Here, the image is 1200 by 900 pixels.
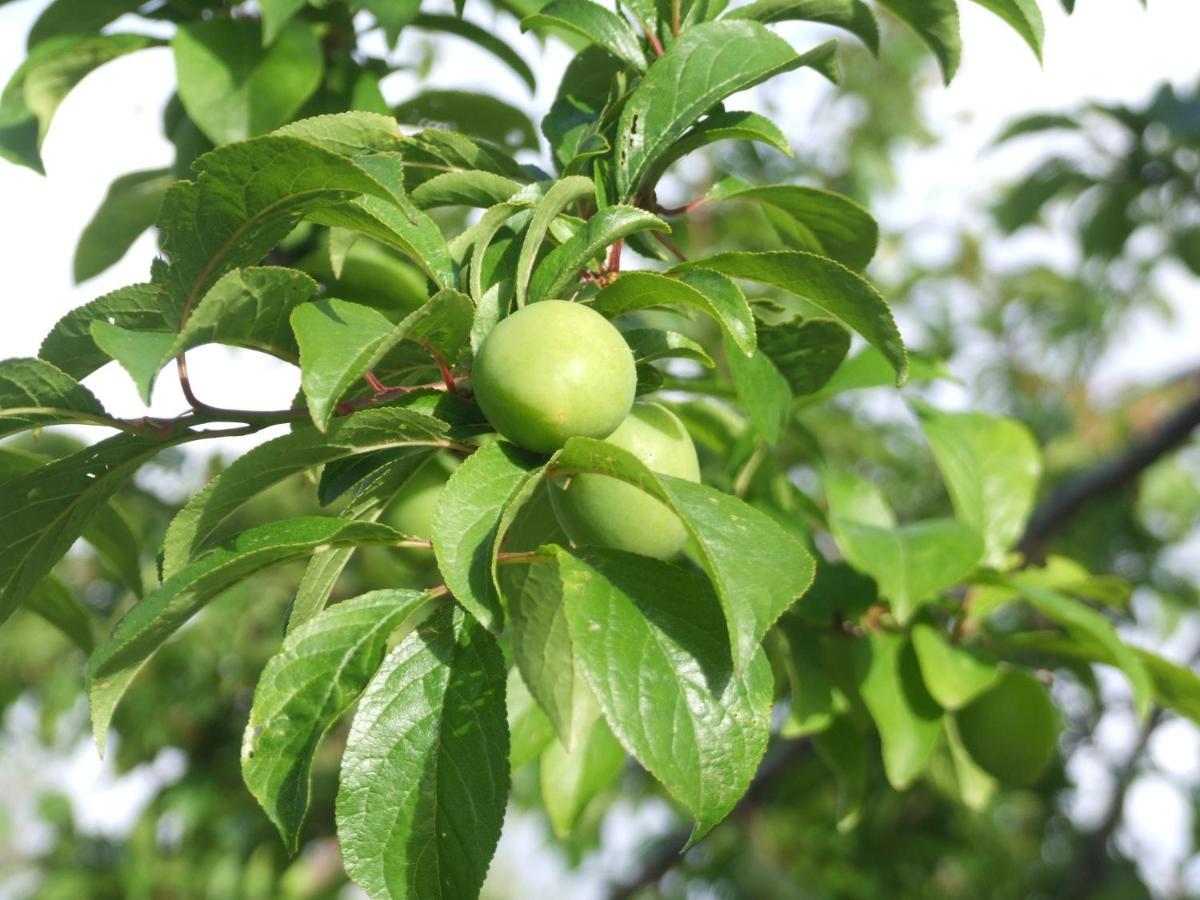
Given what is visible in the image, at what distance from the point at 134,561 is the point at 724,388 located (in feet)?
1.81

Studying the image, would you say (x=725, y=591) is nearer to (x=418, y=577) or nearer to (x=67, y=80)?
(x=67, y=80)

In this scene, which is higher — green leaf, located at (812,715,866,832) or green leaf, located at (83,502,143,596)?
green leaf, located at (83,502,143,596)

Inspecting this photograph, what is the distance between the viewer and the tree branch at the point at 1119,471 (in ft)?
6.14

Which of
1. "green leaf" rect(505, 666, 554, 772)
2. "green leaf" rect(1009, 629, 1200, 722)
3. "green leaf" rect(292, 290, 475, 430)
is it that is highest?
"green leaf" rect(292, 290, 475, 430)

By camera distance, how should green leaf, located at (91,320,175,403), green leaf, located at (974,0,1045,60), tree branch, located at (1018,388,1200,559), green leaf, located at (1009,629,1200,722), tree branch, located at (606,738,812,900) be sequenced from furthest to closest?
tree branch, located at (1018,388,1200,559)
tree branch, located at (606,738,812,900)
green leaf, located at (1009,629,1200,722)
green leaf, located at (974,0,1045,60)
green leaf, located at (91,320,175,403)

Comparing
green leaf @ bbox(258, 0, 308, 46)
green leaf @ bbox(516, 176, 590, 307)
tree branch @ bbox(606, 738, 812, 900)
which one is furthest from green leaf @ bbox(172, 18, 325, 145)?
tree branch @ bbox(606, 738, 812, 900)

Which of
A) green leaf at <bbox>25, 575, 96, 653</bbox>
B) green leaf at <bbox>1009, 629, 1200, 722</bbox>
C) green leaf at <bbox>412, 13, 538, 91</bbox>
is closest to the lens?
green leaf at <bbox>25, 575, 96, 653</bbox>

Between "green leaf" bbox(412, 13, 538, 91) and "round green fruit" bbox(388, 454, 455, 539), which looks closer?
"round green fruit" bbox(388, 454, 455, 539)

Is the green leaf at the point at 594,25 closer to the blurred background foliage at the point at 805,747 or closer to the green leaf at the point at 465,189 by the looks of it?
the green leaf at the point at 465,189

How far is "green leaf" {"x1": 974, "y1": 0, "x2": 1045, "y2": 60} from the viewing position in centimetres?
87

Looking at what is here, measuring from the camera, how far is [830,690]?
45.9 inches

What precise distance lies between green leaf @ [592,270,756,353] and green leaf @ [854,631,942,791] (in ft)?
1.88

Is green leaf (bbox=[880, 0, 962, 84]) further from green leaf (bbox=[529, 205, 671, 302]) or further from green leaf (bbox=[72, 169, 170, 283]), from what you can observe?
green leaf (bbox=[72, 169, 170, 283])

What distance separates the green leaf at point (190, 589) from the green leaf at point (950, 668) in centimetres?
65
